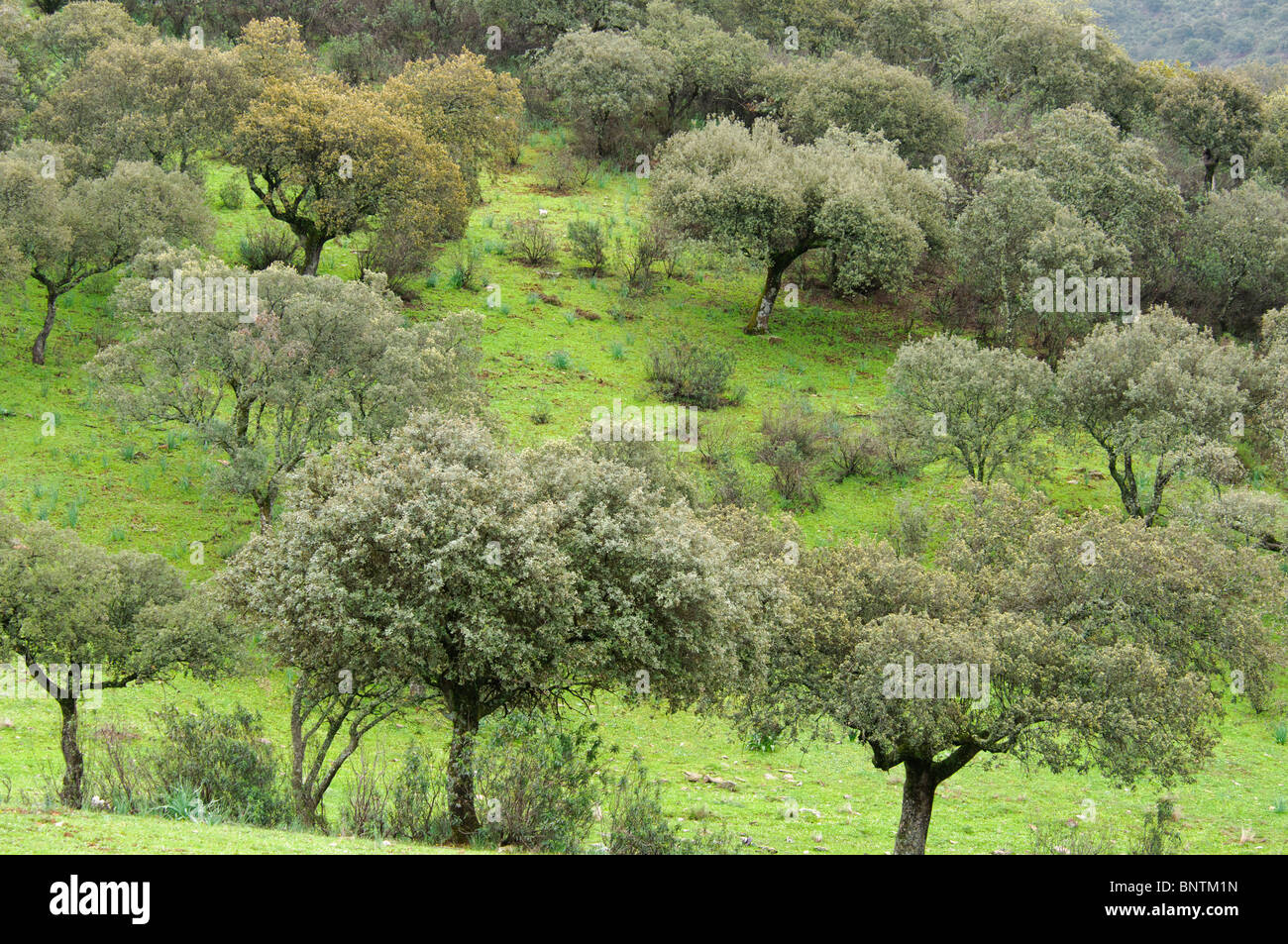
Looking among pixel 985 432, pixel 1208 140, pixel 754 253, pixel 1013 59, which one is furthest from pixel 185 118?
pixel 1208 140

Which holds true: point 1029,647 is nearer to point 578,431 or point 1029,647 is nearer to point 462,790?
point 462,790

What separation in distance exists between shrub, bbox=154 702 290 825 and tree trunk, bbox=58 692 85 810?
109cm

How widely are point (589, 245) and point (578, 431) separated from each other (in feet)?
49.3

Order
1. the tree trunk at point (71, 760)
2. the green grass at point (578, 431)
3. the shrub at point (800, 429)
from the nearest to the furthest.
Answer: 1. the tree trunk at point (71, 760)
2. the green grass at point (578, 431)
3. the shrub at point (800, 429)

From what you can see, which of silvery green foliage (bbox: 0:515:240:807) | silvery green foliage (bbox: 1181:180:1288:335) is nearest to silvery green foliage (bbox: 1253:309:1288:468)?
silvery green foliage (bbox: 1181:180:1288:335)

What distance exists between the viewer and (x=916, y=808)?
60.0ft

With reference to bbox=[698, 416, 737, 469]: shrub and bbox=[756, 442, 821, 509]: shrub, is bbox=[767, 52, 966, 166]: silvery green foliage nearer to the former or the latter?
bbox=[698, 416, 737, 469]: shrub

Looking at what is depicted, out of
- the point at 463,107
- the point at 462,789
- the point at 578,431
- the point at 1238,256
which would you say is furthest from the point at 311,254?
the point at 1238,256

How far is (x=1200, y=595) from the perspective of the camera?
18.6 m

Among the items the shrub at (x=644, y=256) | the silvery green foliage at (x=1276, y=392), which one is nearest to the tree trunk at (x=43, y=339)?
the shrub at (x=644, y=256)

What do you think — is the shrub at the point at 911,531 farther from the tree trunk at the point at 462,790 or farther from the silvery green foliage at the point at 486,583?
the tree trunk at the point at 462,790

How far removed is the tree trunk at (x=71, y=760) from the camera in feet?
53.4

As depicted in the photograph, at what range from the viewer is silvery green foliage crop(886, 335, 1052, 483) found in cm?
3164

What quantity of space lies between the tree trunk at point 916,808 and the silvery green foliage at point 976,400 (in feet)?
48.0
